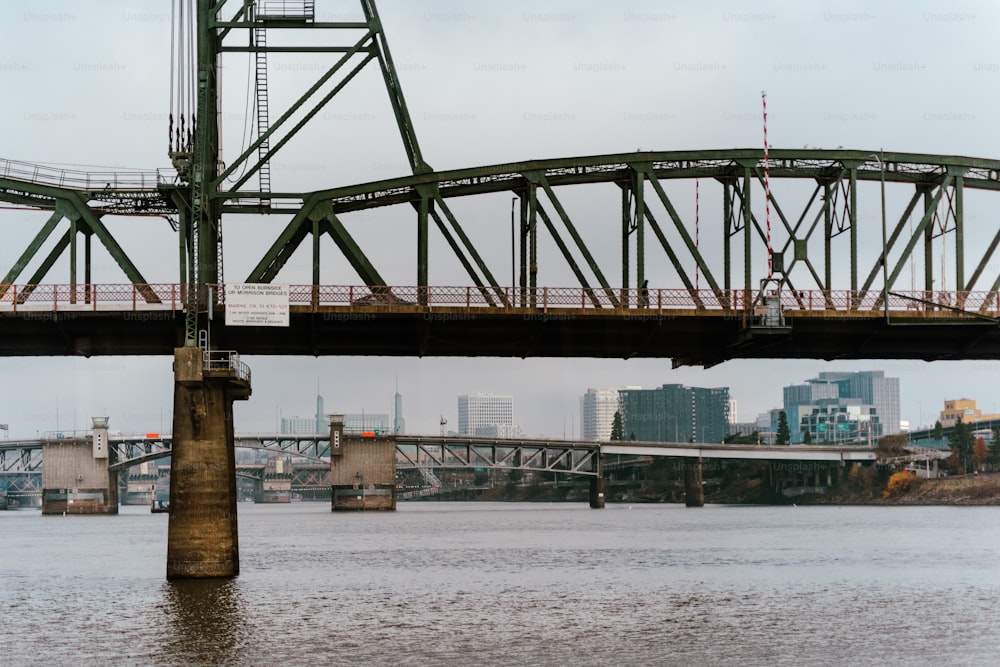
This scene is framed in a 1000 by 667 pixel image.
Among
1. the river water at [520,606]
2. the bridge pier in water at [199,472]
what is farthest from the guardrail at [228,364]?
the river water at [520,606]

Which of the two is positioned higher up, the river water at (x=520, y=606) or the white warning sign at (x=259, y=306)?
the white warning sign at (x=259, y=306)

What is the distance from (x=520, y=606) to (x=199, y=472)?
52.2ft

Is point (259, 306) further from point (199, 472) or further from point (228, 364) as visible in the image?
point (199, 472)

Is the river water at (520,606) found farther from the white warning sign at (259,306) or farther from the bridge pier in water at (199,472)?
the white warning sign at (259,306)

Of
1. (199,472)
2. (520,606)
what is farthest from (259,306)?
(520,606)

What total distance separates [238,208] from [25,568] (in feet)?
126

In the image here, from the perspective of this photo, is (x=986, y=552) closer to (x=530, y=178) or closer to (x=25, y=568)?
(x=530, y=178)

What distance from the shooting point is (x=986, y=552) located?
319 feet

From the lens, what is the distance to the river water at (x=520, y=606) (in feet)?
155

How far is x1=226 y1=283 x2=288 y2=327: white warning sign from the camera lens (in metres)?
61.4

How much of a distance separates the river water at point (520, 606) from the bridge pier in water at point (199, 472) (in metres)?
1.48

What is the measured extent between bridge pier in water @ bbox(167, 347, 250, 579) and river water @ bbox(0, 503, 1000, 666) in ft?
4.84

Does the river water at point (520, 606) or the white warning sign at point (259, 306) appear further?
the white warning sign at point (259, 306)

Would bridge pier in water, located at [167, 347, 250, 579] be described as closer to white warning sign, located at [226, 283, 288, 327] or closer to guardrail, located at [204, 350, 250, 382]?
guardrail, located at [204, 350, 250, 382]
